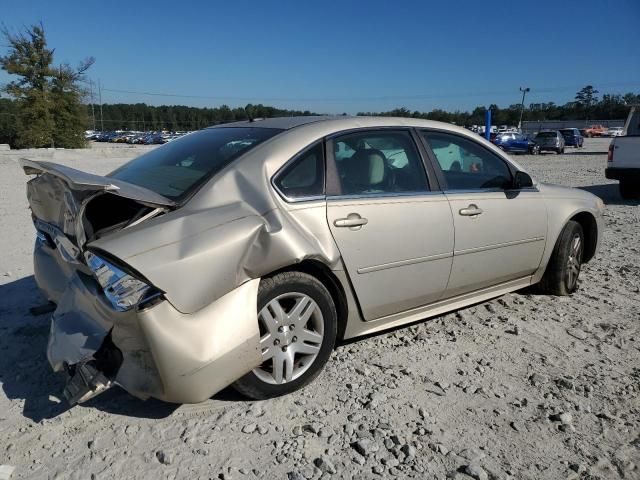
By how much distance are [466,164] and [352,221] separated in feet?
4.99

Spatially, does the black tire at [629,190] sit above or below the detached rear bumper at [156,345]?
below

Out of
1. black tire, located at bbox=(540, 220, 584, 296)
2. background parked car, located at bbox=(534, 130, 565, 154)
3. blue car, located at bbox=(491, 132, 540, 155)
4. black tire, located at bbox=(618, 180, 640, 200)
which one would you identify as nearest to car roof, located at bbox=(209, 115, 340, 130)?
black tire, located at bbox=(540, 220, 584, 296)

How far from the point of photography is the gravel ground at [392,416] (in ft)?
7.92

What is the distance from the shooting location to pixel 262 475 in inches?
92.3

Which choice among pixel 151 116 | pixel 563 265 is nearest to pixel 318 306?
pixel 563 265

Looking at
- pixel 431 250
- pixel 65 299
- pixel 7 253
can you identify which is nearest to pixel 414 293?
pixel 431 250

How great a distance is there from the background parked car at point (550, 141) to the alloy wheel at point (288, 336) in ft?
111

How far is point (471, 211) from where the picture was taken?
3750mm

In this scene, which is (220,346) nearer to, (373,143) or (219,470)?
(219,470)

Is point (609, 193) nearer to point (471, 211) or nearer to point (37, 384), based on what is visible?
point (471, 211)

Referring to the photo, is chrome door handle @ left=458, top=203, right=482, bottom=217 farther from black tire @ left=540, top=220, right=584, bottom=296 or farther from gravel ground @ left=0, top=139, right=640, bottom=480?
black tire @ left=540, top=220, right=584, bottom=296

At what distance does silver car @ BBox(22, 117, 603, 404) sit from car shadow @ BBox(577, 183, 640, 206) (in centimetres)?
785

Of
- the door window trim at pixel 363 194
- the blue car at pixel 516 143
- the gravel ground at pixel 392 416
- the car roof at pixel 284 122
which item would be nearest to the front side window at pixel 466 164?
the door window trim at pixel 363 194

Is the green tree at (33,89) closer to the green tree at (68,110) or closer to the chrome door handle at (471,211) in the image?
the green tree at (68,110)
